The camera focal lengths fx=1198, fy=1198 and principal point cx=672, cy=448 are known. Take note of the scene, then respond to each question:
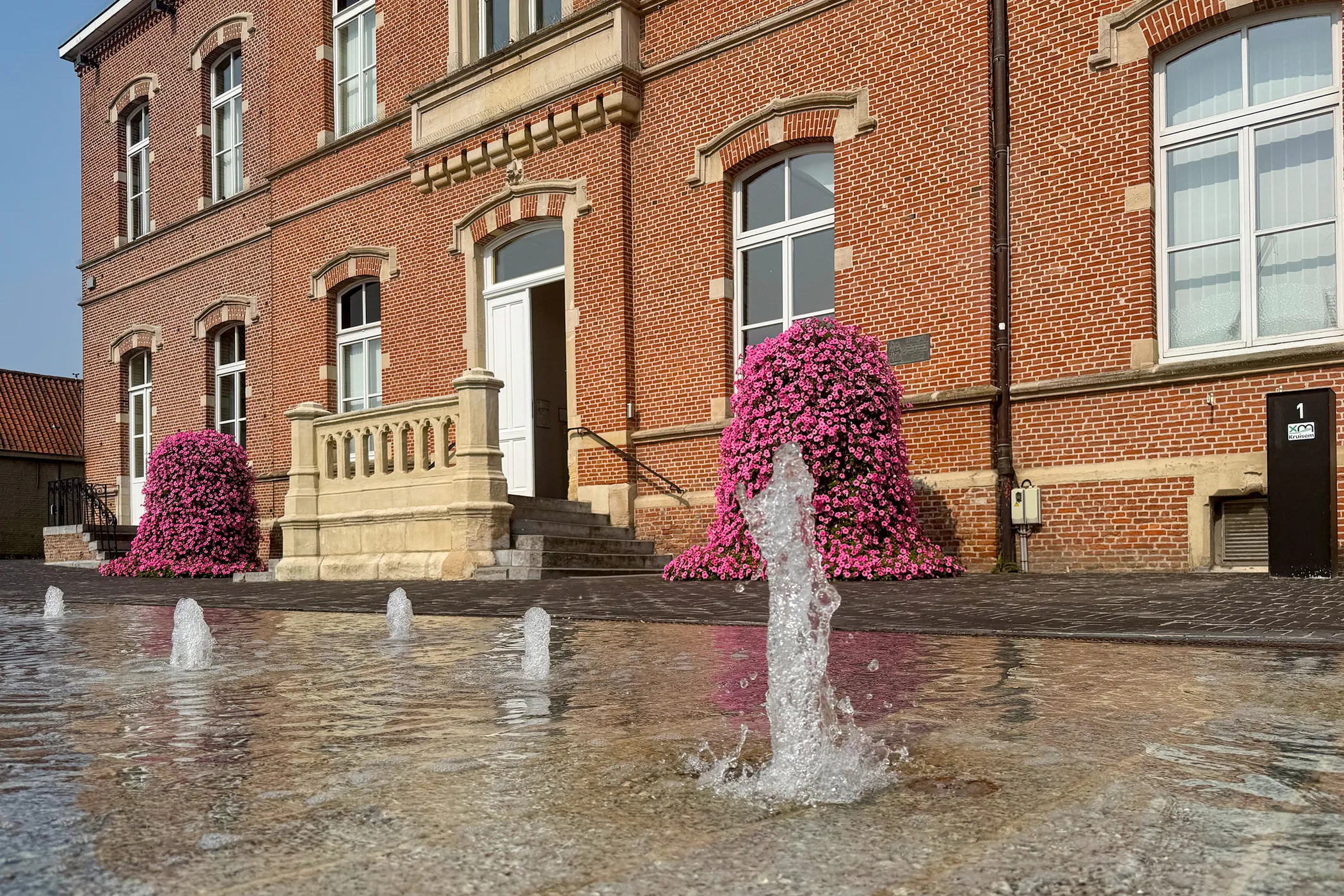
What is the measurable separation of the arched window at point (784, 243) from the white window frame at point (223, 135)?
10805mm

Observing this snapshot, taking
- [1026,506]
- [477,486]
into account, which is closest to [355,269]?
[477,486]

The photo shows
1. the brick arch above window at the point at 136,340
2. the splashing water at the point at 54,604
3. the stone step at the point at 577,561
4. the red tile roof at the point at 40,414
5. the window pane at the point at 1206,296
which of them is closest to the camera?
the splashing water at the point at 54,604

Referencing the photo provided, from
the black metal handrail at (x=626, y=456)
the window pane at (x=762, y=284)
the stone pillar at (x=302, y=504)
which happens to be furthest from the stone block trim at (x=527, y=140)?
the stone pillar at (x=302, y=504)

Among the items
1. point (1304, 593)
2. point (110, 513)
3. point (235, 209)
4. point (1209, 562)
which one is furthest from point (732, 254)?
point (110, 513)

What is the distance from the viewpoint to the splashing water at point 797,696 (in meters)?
2.33

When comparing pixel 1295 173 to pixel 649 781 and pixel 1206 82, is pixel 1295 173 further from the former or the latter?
pixel 649 781

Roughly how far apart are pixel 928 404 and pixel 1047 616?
5220mm

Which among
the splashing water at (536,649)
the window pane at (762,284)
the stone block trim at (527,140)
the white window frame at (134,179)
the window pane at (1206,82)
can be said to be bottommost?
the splashing water at (536,649)

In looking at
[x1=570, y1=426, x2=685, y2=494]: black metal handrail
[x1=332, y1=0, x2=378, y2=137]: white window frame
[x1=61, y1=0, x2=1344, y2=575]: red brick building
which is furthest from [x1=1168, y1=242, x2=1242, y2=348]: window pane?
[x1=332, y1=0, x2=378, y2=137]: white window frame

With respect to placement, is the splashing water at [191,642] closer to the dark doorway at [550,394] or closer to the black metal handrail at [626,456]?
the black metal handrail at [626,456]

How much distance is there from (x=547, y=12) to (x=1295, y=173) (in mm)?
9439

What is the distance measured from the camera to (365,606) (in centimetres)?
860

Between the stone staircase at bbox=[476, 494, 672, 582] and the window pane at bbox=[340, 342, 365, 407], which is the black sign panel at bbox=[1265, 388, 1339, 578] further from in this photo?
the window pane at bbox=[340, 342, 365, 407]

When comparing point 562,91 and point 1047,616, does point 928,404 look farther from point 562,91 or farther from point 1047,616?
point 562,91
